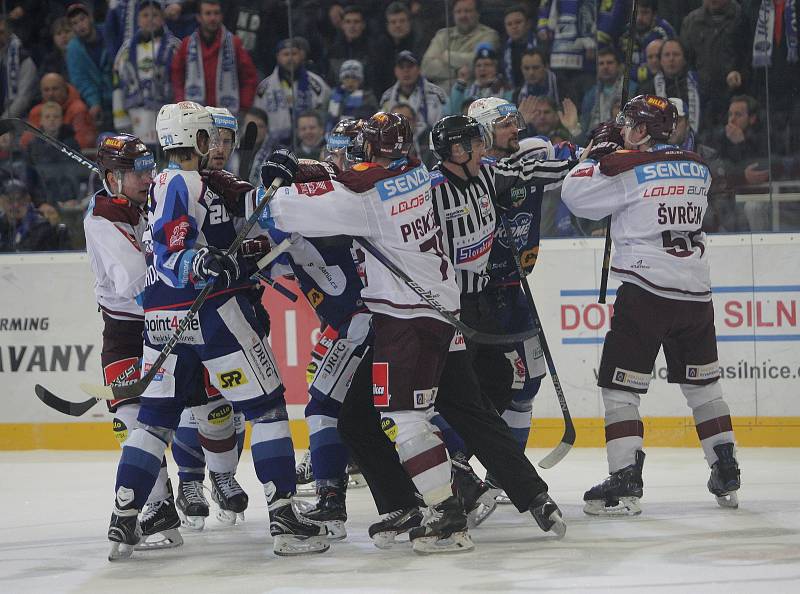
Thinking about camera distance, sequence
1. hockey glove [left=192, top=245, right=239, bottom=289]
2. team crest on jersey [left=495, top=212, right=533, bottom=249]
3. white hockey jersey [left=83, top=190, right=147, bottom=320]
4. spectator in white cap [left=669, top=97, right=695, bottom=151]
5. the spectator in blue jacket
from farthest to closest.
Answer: the spectator in blue jacket < spectator in white cap [left=669, top=97, right=695, bottom=151] < team crest on jersey [left=495, top=212, right=533, bottom=249] < white hockey jersey [left=83, top=190, right=147, bottom=320] < hockey glove [left=192, top=245, right=239, bottom=289]

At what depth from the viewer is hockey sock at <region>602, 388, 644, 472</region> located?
4863 millimetres

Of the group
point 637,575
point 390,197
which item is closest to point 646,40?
point 390,197

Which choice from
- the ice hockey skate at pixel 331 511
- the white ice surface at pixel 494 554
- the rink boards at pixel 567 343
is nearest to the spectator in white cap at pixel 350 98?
the rink boards at pixel 567 343

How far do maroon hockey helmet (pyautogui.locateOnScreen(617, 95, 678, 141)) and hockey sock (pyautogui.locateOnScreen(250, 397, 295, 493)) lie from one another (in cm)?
173

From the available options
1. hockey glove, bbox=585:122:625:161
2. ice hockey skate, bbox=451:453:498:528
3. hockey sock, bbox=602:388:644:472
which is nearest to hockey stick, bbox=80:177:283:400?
ice hockey skate, bbox=451:453:498:528

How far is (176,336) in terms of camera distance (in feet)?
13.8

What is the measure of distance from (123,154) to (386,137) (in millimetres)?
1058

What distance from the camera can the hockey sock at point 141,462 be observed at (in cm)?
425

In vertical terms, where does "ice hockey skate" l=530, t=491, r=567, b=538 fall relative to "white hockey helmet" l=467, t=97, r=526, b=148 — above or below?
below

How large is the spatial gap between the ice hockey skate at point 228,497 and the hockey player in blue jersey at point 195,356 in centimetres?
66

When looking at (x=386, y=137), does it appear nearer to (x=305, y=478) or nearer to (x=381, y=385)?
(x=381, y=385)

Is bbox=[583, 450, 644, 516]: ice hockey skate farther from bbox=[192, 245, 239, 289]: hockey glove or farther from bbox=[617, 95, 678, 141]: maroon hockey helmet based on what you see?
bbox=[192, 245, 239, 289]: hockey glove

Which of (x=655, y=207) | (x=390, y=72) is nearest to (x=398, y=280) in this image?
(x=655, y=207)

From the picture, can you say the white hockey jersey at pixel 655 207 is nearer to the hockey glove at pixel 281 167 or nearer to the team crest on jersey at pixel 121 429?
the hockey glove at pixel 281 167
